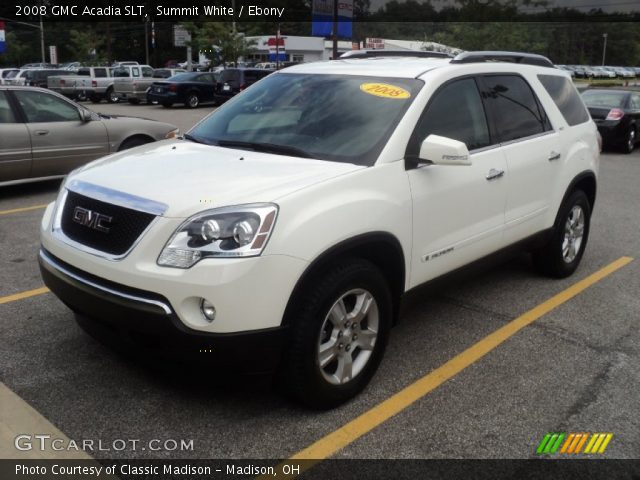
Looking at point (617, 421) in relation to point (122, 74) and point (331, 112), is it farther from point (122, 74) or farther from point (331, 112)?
point (122, 74)

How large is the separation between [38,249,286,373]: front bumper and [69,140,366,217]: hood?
1.44ft

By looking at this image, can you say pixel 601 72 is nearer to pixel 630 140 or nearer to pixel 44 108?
pixel 630 140

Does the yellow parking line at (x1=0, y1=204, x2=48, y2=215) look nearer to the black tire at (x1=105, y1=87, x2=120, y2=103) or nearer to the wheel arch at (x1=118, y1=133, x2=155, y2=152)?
the wheel arch at (x1=118, y1=133, x2=155, y2=152)

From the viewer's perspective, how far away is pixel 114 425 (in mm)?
3072

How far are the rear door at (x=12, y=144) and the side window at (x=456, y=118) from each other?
6391 millimetres

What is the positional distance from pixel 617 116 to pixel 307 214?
14016 millimetres

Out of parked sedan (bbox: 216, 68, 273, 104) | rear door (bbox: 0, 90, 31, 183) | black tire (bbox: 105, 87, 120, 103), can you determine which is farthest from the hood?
black tire (bbox: 105, 87, 120, 103)

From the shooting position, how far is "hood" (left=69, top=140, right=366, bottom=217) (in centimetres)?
295

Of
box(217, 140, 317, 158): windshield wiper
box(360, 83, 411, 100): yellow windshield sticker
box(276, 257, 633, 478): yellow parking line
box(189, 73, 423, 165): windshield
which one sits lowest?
box(276, 257, 633, 478): yellow parking line

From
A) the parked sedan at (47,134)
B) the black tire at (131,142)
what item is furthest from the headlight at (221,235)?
the black tire at (131,142)

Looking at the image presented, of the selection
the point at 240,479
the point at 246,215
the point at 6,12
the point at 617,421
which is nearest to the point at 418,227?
the point at 246,215

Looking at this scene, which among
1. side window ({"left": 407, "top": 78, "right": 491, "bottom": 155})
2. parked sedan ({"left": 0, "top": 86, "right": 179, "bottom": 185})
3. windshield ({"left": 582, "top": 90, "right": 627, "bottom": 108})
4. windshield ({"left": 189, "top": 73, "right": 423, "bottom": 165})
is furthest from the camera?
windshield ({"left": 582, "top": 90, "right": 627, "bottom": 108})

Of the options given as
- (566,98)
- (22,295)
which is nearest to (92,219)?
(22,295)

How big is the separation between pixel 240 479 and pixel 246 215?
1.15 m
